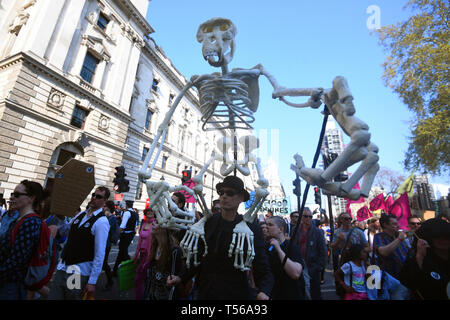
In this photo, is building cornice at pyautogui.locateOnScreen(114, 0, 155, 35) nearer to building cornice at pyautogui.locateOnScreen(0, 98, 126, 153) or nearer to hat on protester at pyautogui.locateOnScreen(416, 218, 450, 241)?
building cornice at pyautogui.locateOnScreen(0, 98, 126, 153)

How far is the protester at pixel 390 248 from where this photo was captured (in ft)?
10.0

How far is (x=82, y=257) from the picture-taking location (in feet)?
9.82

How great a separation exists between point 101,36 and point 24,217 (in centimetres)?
1895

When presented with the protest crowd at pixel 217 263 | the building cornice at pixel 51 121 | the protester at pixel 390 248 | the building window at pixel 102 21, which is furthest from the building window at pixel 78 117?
the protester at pixel 390 248

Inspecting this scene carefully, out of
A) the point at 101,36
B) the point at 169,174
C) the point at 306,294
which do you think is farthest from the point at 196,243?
the point at 169,174

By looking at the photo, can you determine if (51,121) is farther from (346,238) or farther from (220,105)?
(346,238)

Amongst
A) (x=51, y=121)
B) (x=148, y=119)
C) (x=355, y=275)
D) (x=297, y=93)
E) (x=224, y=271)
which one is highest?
(x=148, y=119)

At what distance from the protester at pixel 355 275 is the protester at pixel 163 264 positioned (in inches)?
86.7

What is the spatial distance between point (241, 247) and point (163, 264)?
150 centimetres

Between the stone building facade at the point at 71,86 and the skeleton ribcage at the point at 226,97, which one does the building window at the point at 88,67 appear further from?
the skeleton ribcage at the point at 226,97

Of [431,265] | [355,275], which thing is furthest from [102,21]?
[431,265]

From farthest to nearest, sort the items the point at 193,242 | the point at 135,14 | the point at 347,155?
the point at 135,14 < the point at 193,242 < the point at 347,155

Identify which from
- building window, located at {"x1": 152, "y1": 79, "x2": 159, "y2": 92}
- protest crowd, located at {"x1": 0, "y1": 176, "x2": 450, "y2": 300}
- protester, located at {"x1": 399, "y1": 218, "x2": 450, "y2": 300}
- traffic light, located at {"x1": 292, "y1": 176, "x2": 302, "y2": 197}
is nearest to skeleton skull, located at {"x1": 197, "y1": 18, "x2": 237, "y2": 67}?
protest crowd, located at {"x1": 0, "y1": 176, "x2": 450, "y2": 300}
